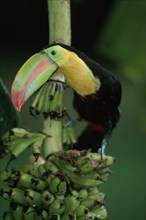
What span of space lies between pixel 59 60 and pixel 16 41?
376 centimetres

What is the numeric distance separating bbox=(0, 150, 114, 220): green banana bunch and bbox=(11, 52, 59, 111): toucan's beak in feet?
0.66

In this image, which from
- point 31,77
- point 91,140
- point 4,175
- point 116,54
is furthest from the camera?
point 116,54

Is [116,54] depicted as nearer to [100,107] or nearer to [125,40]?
[125,40]

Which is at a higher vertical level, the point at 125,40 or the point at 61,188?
the point at 61,188

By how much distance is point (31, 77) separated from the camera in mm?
1818

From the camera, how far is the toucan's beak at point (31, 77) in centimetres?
179

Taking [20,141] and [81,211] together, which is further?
[20,141]

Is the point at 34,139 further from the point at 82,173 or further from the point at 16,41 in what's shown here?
the point at 16,41

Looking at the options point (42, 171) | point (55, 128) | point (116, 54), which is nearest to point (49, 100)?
point (55, 128)

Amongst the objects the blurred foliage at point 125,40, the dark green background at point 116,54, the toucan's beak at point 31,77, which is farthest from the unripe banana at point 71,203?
the blurred foliage at point 125,40

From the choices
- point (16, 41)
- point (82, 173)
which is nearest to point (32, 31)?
point (16, 41)

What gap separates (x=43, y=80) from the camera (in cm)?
185

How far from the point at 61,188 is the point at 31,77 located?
0.28m

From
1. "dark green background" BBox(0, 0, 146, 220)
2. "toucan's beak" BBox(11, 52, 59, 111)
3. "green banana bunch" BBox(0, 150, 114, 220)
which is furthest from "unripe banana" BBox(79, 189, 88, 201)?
"dark green background" BBox(0, 0, 146, 220)
